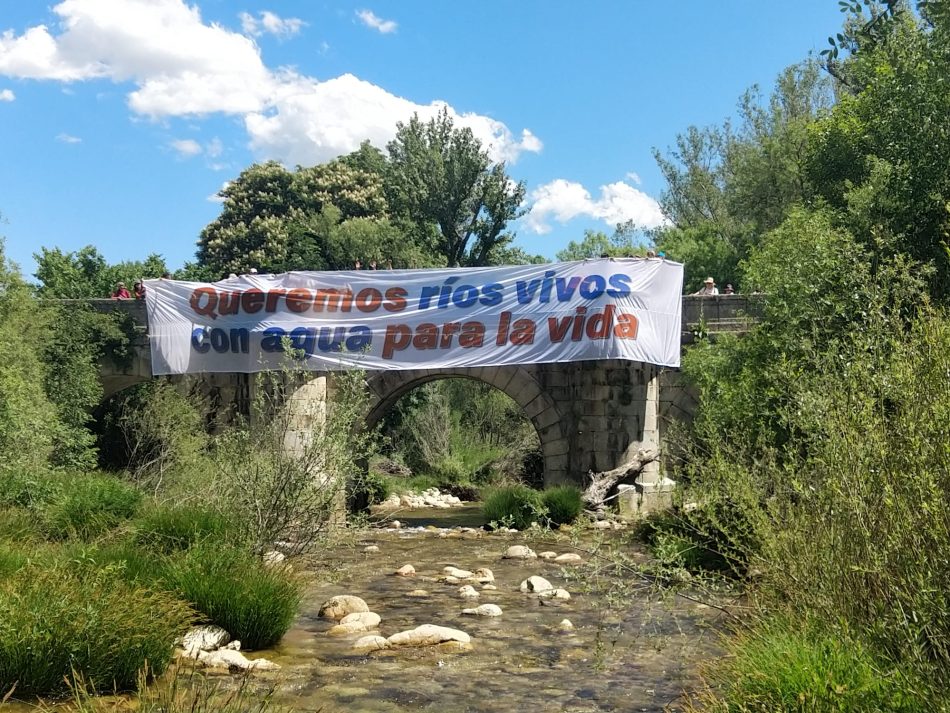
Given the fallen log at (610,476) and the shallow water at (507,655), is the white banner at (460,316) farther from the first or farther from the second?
the shallow water at (507,655)

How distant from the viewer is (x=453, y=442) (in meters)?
25.1

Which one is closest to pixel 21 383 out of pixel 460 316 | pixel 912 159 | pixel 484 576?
pixel 460 316

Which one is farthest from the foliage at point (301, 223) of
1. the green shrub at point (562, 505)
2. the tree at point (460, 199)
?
the green shrub at point (562, 505)

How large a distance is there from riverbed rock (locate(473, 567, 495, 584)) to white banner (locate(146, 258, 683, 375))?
14.7 ft

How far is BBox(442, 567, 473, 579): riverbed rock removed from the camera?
37.2 feet

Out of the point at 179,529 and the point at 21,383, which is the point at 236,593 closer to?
the point at 179,529

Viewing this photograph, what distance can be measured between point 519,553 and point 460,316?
14.1ft

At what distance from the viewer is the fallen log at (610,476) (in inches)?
625

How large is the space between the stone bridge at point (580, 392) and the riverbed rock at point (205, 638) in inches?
330

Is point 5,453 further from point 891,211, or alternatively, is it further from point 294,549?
point 891,211

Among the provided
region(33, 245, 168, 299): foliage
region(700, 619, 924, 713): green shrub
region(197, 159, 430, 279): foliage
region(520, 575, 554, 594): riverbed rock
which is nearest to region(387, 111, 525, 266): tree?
region(197, 159, 430, 279): foliage

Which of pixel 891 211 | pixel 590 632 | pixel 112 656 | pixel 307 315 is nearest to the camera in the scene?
pixel 112 656

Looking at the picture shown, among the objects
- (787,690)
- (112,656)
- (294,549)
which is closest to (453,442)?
(294,549)

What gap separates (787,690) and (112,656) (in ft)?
13.3
